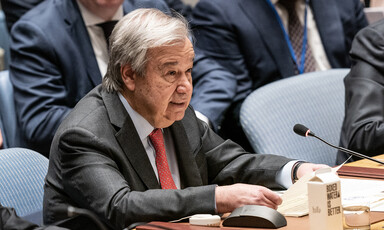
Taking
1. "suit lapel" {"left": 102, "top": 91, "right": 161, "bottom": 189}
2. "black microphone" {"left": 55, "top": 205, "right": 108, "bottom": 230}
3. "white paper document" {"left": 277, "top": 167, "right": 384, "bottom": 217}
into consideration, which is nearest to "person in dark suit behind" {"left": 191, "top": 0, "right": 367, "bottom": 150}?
"suit lapel" {"left": 102, "top": 91, "right": 161, "bottom": 189}

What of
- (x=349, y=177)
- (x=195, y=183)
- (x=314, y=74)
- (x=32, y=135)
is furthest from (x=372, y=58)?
(x=32, y=135)

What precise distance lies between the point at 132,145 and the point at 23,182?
1.40 feet

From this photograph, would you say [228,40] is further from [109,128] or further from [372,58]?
[109,128]

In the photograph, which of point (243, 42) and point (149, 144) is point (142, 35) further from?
point (243, 42)

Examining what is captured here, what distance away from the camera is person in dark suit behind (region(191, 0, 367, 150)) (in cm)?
414

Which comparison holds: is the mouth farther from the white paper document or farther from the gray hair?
the white paper document

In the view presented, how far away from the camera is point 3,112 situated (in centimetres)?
376

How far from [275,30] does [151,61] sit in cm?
202

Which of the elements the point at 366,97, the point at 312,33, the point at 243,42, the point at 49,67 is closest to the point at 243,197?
the point at 366,97

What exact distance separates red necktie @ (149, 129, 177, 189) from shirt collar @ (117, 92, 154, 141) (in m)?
0.04

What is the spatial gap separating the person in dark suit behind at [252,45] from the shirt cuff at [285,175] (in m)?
1.45

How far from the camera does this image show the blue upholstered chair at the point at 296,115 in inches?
127

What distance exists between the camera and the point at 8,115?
12.4 ft

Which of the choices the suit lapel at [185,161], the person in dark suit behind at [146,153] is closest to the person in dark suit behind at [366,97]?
the person in dark suit behind at [146,153]
